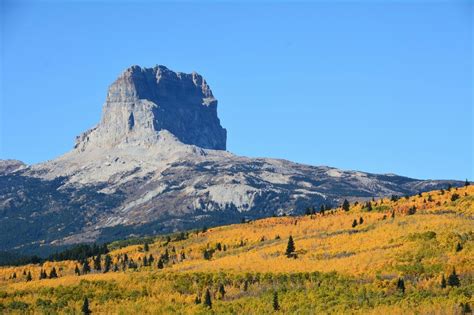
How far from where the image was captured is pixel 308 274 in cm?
10406

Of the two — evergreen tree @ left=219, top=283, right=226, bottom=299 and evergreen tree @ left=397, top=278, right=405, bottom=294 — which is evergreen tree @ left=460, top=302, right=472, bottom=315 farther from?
evergreen tree @ left=219, top=283, right=226, bottom=299

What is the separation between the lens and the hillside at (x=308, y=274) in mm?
86938

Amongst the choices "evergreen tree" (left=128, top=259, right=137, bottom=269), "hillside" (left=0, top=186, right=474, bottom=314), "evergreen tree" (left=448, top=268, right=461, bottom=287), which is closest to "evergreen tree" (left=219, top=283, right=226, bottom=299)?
"hillside" (left=0, top=186, right=474, bottom=314)

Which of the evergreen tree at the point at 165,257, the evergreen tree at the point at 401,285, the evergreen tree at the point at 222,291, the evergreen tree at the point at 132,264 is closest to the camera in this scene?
the evergreen tree at the point at 401,285

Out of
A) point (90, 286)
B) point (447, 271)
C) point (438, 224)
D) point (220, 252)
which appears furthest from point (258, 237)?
point (447, 271)

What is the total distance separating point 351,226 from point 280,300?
183 ft

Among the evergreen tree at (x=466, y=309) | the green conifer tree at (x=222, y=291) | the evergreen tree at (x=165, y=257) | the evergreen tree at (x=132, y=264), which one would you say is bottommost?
the evergreen tree at (x=466, y=309)

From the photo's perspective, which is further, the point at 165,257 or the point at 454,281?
the point at 165,257

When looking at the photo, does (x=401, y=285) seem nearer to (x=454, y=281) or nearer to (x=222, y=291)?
(x=454, y=281)

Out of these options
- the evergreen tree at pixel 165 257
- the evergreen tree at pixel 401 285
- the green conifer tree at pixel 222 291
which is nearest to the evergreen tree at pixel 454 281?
the evergreen tree at pixel 401 285

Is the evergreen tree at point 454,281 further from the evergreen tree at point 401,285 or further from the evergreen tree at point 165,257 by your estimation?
the evergreen tree at point 165,257

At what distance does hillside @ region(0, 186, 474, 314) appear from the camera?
86.9 m

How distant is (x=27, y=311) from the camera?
94625 mm

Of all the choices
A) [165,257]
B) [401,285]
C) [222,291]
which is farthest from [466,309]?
[165,257]
